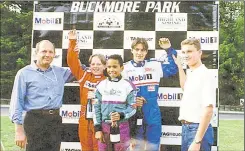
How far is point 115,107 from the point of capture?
2.38 metres

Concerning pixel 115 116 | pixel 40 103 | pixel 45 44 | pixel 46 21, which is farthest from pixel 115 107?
pixel 46 21

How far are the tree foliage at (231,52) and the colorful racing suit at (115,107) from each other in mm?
729

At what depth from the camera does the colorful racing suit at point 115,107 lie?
2.38m

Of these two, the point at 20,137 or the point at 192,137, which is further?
the point at 20,137

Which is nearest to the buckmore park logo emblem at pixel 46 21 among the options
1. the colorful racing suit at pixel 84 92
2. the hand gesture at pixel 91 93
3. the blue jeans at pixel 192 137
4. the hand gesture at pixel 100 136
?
the colorful racing suit at pixel 84 92

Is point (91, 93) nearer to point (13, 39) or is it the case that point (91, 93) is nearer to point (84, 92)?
point (84, 92)

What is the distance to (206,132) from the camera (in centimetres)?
236

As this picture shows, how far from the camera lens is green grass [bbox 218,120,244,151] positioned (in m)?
2.41

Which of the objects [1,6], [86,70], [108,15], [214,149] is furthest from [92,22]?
[214,149]

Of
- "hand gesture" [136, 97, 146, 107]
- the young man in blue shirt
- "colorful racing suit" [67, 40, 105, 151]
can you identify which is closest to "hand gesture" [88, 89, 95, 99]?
"colorful racing suit" [67, 40, 105, 151]

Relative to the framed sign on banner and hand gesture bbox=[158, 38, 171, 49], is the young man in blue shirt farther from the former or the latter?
hand gesture bbox=[158, 38, 171, 49]

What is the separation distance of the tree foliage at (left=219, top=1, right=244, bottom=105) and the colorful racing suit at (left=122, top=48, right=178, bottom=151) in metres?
0.39

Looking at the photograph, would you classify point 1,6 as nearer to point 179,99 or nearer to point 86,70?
point 86,70

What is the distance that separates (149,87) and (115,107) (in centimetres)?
31
